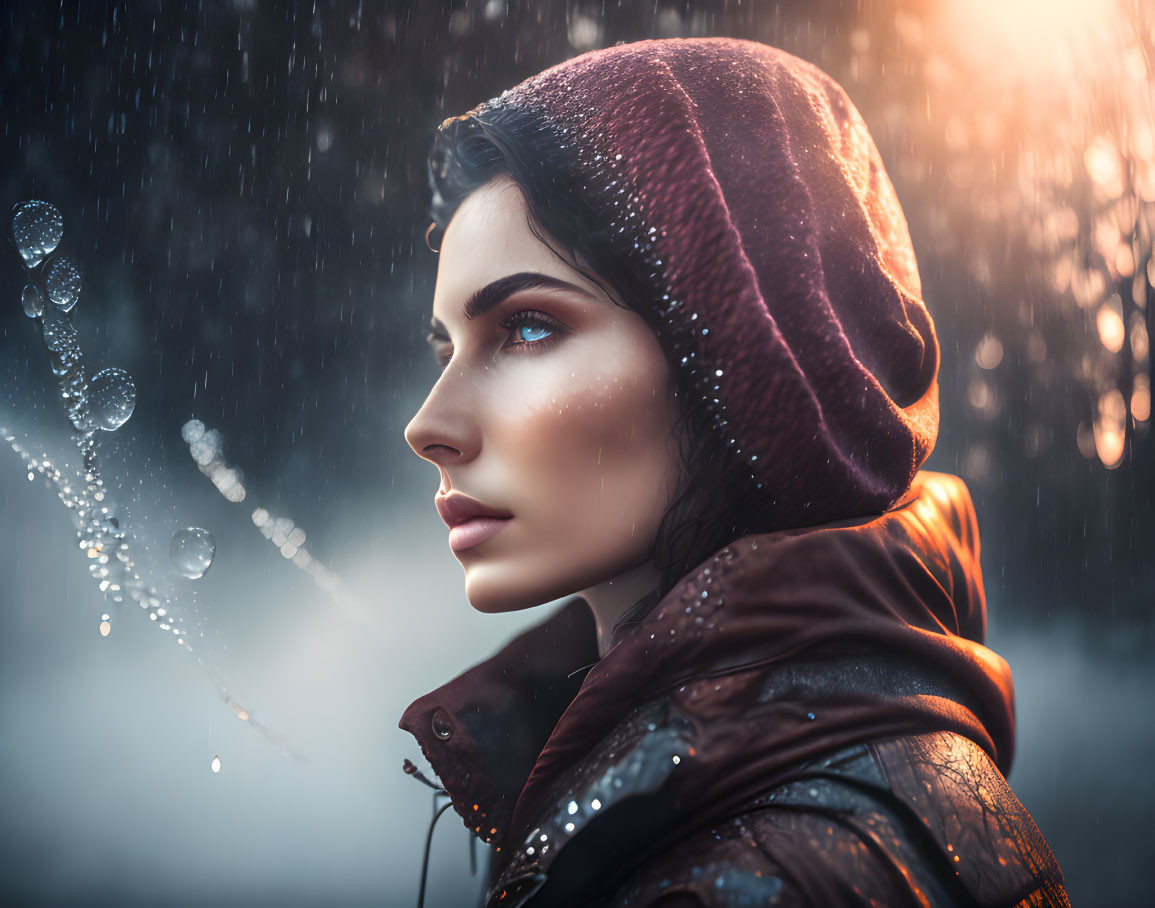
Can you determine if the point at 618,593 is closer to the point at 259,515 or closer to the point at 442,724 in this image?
the point at 442,724

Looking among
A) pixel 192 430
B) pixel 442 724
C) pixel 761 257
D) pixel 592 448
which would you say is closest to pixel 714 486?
pixel 592 448

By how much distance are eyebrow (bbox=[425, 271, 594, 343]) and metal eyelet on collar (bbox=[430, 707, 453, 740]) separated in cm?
60

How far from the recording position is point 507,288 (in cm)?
86

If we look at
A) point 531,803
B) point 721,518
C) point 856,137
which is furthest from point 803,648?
point 856,137

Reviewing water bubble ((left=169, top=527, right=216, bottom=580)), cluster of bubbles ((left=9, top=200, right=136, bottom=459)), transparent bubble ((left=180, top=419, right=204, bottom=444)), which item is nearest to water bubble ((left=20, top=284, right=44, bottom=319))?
cluster of bubbles ((left=9, top=200, right=136, bottom=459))

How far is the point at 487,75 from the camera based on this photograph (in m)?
1.83

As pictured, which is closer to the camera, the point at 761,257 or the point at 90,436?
the point at 761,257

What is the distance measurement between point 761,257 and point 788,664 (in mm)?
448

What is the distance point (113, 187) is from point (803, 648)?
224 centimetres

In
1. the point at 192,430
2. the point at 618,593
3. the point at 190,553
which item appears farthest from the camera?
the point at 192,430

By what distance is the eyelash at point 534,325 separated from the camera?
2.82ft

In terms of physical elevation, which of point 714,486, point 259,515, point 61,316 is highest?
point 61,316

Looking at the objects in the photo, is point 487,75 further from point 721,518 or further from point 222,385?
point 721,518

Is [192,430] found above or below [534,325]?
below
